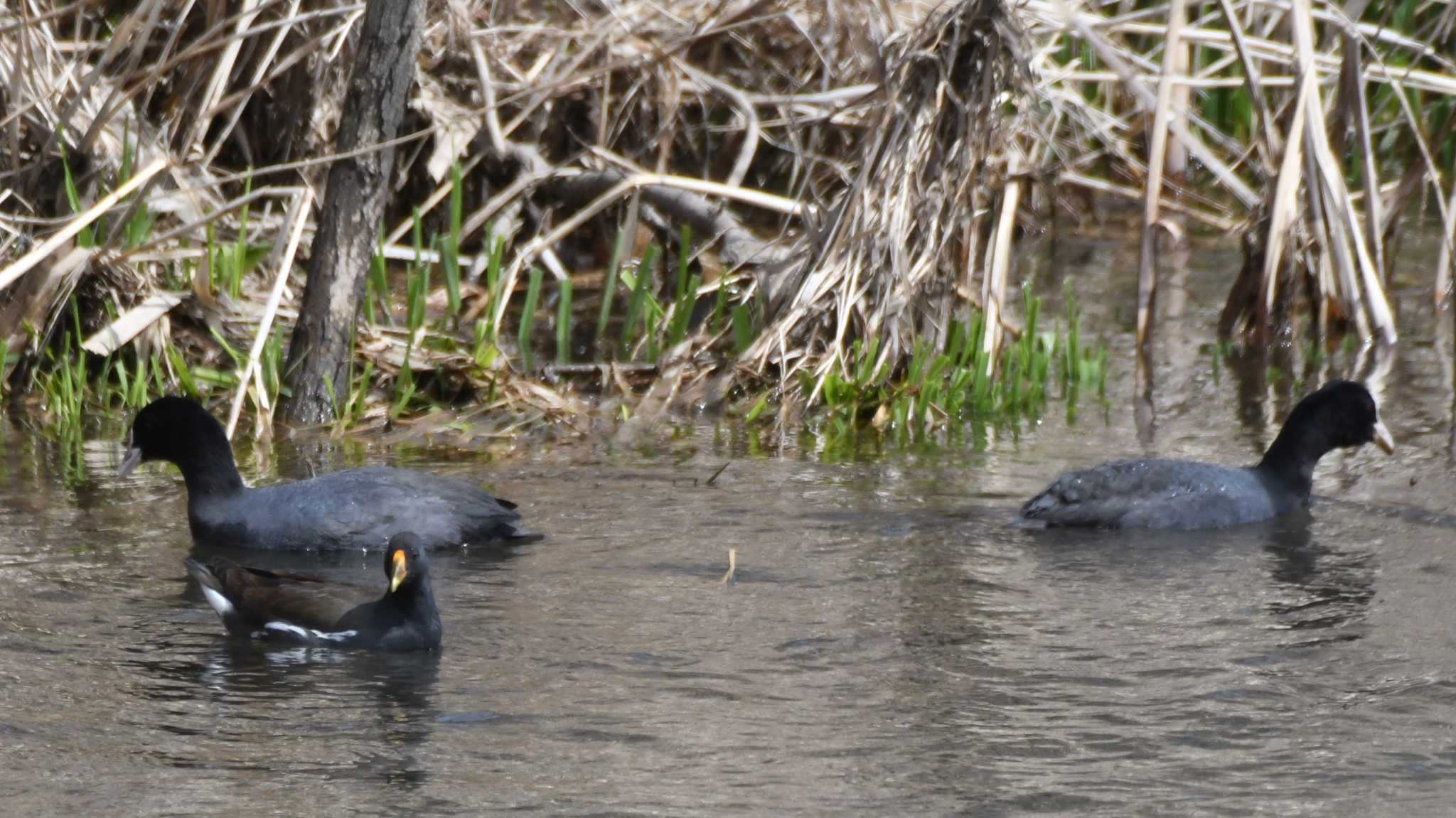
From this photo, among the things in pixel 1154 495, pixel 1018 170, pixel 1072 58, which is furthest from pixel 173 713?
pixel 1072 58

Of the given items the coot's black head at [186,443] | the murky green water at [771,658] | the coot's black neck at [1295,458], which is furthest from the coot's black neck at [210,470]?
the coot's black neck at [1295,458]

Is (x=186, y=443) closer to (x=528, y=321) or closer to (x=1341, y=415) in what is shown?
(x=528, y=321)

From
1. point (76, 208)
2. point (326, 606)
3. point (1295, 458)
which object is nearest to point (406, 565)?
point (326, 606)

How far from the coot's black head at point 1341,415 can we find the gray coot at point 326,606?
11.9 ft

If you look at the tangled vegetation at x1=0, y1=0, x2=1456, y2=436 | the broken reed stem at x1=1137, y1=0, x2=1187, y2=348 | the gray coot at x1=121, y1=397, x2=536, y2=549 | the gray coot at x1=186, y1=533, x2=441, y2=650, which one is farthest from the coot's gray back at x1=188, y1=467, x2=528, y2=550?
the broken reed stem at x1=1137, y1=0, x2=1187, y2=348

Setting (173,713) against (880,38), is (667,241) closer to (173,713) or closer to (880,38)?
(880,38)

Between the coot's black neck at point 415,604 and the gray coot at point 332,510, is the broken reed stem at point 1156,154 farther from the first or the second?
the coot's black neck at point 415,604

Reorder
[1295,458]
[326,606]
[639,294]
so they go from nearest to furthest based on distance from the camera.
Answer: [326,606], [1295,458], [639,294]

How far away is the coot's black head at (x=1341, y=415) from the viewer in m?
7.39

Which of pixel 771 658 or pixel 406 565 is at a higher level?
pixel 406 565

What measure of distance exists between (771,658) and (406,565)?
1021 mm

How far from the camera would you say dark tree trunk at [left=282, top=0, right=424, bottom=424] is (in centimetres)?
771

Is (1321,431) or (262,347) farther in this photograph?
(262,347)

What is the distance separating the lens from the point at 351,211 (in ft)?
26.4
